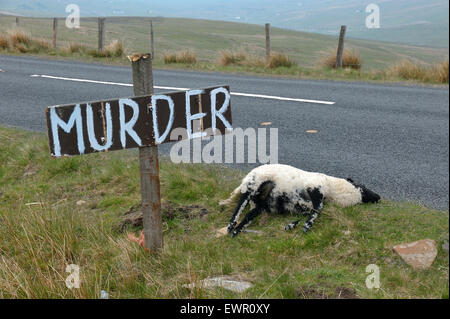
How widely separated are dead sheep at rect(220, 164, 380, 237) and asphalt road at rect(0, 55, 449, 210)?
737 millimetres

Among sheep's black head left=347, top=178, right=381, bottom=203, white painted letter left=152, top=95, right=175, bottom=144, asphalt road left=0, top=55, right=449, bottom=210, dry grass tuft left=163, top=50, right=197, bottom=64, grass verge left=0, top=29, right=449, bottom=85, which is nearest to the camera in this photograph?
white painted letter left=152, top=95, right=175, bottom=144

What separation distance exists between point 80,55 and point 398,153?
44.1 feet

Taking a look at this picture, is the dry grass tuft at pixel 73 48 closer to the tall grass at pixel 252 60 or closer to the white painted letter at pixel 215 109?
the tall grass at pixel 252 60

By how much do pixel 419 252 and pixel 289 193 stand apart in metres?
1.14

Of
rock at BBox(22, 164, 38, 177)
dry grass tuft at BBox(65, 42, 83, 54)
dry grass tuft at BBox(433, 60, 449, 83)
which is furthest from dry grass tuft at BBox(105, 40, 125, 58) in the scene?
rock at BBox(22, 164, 38, 177)

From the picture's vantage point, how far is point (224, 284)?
3.03 meters

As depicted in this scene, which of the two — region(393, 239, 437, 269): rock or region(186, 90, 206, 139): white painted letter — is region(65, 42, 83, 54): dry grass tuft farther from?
region(393, 239, 437, 269): rock

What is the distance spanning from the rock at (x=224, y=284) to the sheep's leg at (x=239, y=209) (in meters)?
0.87

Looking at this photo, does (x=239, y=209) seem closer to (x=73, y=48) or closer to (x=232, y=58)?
(x=232, y=58)

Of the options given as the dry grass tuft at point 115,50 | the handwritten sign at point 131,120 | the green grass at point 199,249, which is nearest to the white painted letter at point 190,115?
the handwritten sign at point 131,120

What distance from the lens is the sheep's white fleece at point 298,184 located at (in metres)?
4.09

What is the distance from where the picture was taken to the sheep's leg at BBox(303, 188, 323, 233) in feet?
12.5
